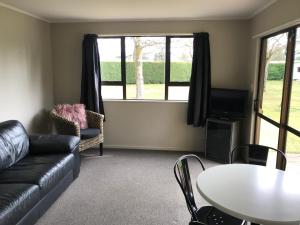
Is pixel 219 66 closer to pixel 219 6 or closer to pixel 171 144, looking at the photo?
pixel 219 6

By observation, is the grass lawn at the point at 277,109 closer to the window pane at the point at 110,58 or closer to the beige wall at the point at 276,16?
the beige wall at the point at 276,16

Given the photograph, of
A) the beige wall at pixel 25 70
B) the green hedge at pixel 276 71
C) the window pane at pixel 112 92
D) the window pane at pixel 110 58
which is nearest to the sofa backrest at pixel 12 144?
the beige wall at pixel 25 70

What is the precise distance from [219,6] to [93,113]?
8.66ft

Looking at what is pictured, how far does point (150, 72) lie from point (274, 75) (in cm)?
215

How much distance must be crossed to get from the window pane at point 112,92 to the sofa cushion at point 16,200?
2720 mm

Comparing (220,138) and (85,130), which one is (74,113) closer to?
(85,130)

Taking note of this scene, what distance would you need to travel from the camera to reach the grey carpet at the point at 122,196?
2623mm

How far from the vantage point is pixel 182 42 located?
15.2ft

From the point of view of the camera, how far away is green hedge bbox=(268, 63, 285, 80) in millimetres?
3203

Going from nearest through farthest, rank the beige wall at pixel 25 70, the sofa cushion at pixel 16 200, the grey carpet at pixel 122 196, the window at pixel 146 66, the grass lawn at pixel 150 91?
the sofa cushion at pixel 16 200 < the grey carpet at pixel 122 196 < the beige wall at pixel 25 70 < the window at pixel 146 66 < the grass lawn at pixel 150 91

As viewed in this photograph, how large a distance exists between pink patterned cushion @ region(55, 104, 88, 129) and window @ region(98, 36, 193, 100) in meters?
0.73

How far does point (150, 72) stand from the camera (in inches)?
188

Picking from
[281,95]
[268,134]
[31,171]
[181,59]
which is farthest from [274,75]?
[31,171]

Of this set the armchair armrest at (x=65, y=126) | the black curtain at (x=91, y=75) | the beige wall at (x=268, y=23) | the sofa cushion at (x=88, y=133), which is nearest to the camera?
the beige wall at (x=268, y=23)
